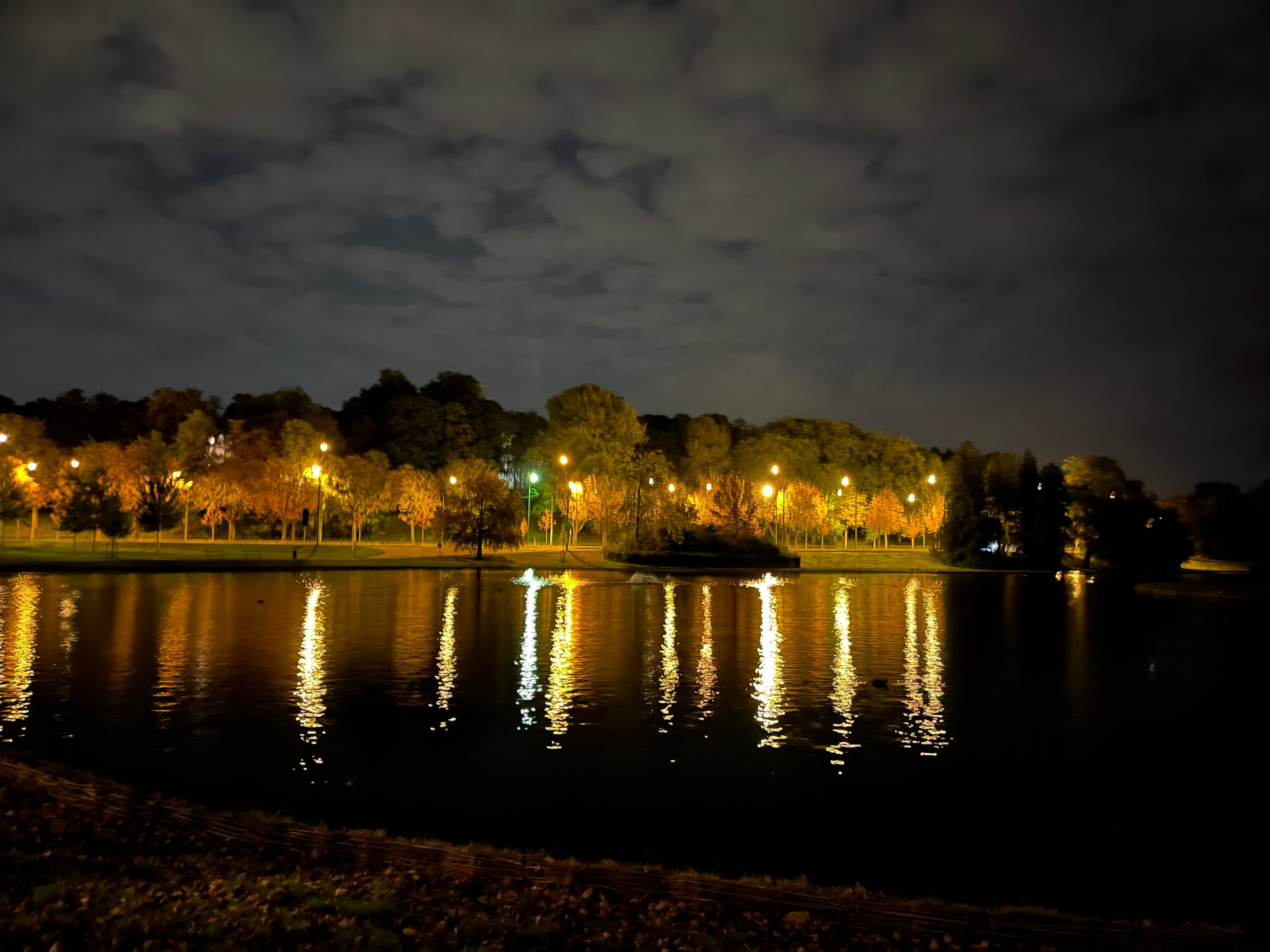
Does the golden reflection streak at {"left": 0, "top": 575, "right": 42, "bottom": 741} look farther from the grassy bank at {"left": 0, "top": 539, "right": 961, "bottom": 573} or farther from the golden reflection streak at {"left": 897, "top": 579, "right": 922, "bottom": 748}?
the grassy bank at {"left": 0, "top": 539, "right": 961, "bottom": 573}

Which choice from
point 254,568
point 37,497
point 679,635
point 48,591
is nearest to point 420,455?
A: point 37,497

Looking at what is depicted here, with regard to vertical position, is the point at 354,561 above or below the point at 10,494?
below

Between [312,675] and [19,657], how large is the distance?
6522 millimetres

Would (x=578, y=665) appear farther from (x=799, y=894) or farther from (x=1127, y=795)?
(x=799, y=894)

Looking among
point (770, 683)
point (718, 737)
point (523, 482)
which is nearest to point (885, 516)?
point (523, 482)

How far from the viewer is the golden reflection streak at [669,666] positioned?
549 inches

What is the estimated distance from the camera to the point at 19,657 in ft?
56.3

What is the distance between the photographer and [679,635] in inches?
906

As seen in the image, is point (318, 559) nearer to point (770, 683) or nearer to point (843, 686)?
point (770, 683)

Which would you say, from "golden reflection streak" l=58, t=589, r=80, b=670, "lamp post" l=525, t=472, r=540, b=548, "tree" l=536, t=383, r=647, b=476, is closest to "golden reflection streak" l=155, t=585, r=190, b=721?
"golden reflection streak" l=58, t=589, r=80, b=670

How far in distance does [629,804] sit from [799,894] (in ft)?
10.9

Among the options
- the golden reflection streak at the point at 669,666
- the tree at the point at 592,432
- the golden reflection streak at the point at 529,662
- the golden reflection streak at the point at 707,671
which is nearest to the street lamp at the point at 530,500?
the tree at the point at 592,432

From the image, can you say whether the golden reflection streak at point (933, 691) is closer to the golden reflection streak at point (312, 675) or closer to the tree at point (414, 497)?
the golden reflection streak at point (312, 675)

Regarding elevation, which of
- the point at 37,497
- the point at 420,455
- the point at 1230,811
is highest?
the point at 420,455
